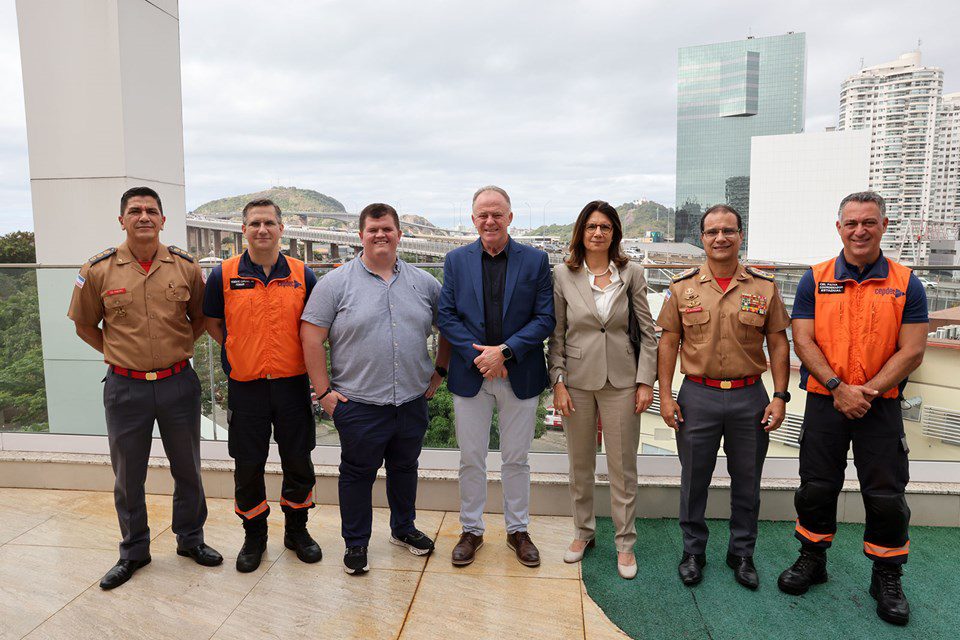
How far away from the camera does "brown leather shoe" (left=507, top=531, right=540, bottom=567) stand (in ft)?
9.07

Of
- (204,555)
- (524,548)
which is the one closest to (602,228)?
(524,548)

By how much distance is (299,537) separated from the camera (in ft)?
9.46

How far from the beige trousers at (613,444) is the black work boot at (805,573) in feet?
2.15

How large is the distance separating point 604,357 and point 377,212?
1.20 m

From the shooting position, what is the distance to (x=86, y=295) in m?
2.61

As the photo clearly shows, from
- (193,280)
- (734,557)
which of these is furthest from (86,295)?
(734,557)

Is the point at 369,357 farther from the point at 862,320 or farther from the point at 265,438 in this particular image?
the point at 862,320

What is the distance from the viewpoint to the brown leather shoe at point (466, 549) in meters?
2.76

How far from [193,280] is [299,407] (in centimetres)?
78

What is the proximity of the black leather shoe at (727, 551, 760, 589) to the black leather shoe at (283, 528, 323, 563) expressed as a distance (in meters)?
1.94

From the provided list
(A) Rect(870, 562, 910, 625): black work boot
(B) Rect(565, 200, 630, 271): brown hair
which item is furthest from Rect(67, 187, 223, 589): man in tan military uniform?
(A) Rect(870, 562, 910, 625): black work boot

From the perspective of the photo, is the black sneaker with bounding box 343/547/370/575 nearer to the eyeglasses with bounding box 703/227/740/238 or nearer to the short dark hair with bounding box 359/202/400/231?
the short dark hair with bounding box 359/202/400/231

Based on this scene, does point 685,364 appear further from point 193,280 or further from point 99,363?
point 99,363

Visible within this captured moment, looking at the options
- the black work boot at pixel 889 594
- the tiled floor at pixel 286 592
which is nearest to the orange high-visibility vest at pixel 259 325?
the tiled floor at pixel 286 592
